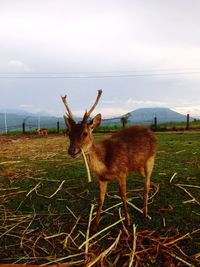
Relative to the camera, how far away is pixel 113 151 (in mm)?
6727

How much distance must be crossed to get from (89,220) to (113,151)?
130cm

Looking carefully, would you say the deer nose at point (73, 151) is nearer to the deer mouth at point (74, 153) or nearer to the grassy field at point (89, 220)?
the deer mouth at point (74, 153)

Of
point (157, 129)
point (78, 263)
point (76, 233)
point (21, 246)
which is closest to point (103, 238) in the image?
point (76, 233)

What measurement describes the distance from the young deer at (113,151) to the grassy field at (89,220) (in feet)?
1.57

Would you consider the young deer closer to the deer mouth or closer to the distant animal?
the deer mouth

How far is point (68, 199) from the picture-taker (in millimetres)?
8281

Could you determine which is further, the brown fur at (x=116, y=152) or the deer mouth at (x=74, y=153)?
the brown fur at (x=116, y=152)

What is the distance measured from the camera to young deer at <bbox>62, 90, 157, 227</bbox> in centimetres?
588

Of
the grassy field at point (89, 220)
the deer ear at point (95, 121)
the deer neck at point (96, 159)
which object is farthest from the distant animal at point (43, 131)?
the deer ear at point (95, 121)

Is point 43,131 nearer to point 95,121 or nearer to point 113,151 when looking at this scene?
point 113,151

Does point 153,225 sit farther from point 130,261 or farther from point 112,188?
point 112,188

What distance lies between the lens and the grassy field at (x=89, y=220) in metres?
5.59

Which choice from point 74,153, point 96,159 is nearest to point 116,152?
point 96,159

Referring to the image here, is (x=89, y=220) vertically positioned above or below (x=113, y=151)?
below
